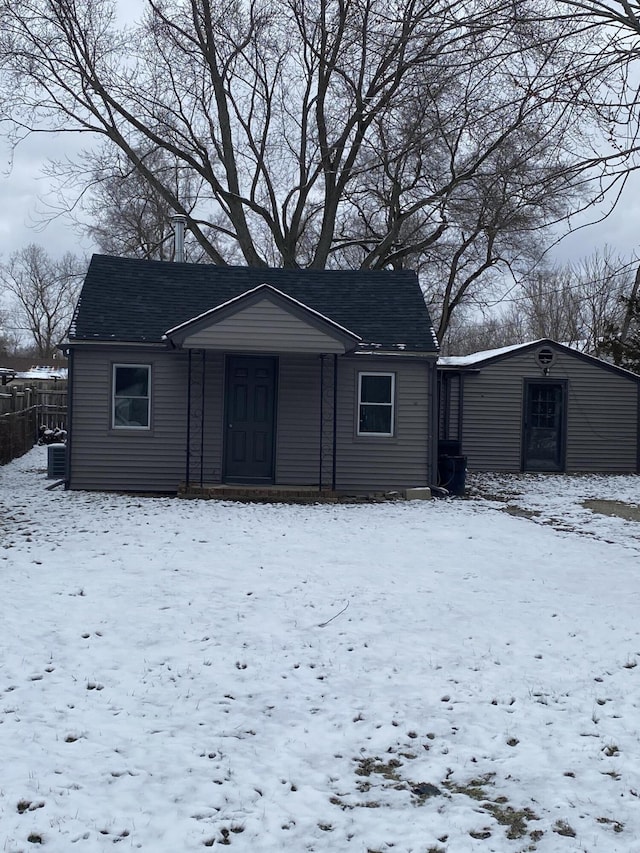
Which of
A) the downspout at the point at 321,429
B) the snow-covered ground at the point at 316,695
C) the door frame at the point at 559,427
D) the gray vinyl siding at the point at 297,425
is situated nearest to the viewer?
the snow-covered ground at the point at 316,695

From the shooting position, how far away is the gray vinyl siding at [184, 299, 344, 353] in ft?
43.2

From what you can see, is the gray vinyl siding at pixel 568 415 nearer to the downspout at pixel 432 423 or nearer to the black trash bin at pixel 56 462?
the downspout at pixel 432 423

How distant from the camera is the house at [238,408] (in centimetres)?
1422

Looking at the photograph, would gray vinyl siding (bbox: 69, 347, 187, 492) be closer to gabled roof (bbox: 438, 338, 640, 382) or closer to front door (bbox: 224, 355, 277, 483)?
front door (bbox: 224, 355, 277, 483)

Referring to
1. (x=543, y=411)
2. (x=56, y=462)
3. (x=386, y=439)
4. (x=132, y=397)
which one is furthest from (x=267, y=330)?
(x=543, y=411)

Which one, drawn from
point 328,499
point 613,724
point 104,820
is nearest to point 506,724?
point 613,724

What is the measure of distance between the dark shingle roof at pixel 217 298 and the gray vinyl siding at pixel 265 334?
1450 millimetres

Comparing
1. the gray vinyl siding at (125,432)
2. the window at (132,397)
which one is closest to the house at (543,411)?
the gray vinyl siding at (125,432)

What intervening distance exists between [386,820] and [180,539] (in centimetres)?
619

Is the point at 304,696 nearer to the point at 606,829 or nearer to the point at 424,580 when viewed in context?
the point at 606,829

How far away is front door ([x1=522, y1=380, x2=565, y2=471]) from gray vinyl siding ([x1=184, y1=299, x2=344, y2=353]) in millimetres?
8125

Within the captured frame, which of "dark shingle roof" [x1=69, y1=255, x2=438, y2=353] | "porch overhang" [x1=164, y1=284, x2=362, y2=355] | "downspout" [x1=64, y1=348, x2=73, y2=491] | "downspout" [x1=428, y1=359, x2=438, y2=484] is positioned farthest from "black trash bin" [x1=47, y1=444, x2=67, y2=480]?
A: "downspout" [x1=428, y1=359, x2=438, y2=484]

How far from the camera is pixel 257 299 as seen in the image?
13344 mm

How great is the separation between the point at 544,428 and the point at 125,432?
1074cm
